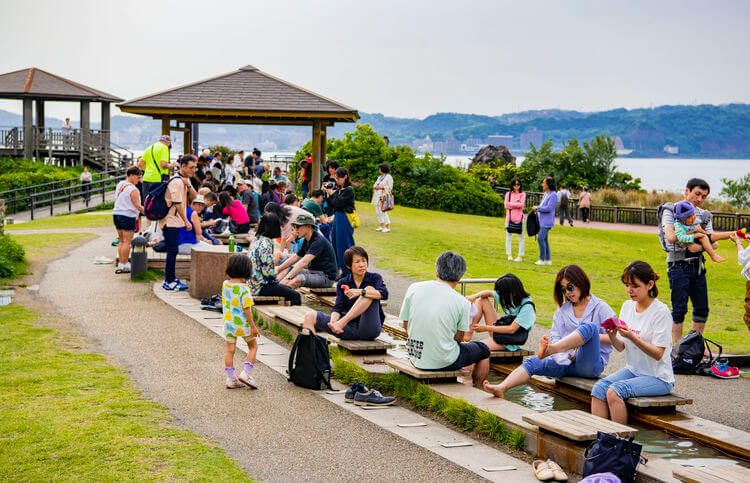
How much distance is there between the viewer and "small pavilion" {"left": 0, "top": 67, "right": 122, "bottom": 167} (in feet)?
129

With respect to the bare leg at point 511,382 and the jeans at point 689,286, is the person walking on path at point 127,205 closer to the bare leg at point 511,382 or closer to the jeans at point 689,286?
the bare leg at point 511,382

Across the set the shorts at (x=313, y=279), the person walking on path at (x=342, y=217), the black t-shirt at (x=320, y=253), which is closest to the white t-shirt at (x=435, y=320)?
the black t-shirt at (x=320, y=253)

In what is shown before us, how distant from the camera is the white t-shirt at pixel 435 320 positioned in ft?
21.5

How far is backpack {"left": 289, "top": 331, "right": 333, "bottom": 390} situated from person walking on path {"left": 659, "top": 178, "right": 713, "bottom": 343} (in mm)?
4176

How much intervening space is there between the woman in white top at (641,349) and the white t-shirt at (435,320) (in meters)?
1.29

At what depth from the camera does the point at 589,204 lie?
3422 cm

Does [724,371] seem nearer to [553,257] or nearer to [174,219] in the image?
[174,219]

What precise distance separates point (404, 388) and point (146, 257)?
24.5ft

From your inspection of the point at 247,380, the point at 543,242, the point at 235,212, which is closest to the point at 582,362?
the point at 247,380

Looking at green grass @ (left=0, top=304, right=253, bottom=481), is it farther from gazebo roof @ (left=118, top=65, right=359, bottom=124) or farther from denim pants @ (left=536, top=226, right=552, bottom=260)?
gazebo roof @ (left=118, top=65, right=359, bottom=124)

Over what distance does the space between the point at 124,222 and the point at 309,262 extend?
4259 mm

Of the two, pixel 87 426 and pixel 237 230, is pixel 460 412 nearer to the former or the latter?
pixel 87 426

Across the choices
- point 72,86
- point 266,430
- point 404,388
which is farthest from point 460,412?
point 72,86

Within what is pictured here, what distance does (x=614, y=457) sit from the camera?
185 inches
